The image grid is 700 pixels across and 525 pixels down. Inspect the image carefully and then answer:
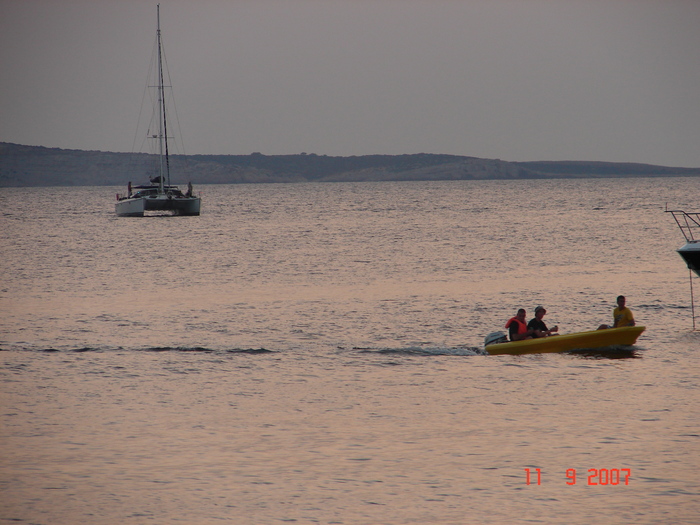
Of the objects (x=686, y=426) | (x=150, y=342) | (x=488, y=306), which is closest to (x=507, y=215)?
(x=488, y=306)

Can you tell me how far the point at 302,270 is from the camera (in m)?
46.2

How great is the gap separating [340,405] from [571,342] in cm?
807

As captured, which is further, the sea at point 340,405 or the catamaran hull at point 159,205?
the catamaran hull at point 159,205

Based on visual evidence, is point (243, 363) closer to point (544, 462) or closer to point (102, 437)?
point (102, 437)

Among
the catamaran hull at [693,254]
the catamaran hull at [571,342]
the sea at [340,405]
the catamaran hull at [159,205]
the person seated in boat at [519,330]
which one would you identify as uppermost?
the catamaran hull at [159,205]

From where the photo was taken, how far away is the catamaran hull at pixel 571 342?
21.7m

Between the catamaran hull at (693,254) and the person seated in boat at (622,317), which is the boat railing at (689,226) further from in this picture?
the person seated in boat at (622,317)

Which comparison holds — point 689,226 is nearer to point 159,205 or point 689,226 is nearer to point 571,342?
point 571,342

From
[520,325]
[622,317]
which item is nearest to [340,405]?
[520,325]

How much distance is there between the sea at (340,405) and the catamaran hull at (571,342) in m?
0.28

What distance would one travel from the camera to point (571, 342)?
2189 centimetres

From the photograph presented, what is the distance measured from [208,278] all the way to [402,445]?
30.4m
